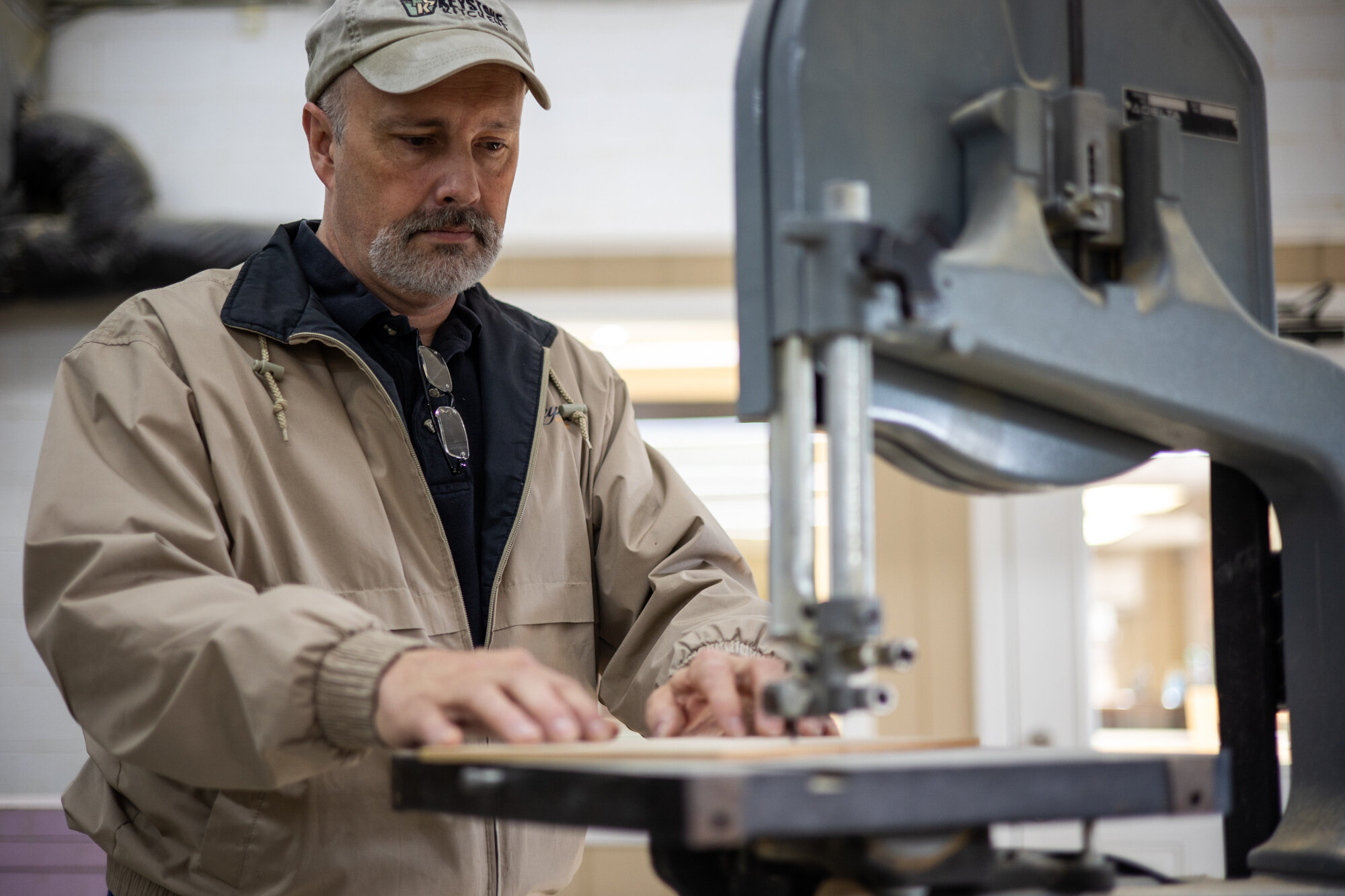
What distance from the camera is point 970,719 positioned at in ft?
12.7

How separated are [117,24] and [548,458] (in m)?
2.91

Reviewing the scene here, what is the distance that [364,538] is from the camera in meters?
1.38

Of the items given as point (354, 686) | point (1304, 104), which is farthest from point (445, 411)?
point (1304, 104)

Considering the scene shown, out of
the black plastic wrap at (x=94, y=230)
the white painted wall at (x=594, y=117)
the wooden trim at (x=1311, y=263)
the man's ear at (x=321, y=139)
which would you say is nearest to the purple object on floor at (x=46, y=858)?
the black plastic wrap at (x=94, y=230)

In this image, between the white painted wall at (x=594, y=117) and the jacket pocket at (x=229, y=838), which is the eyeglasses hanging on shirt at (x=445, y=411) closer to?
the jacket pocket at (x=229, y=838)

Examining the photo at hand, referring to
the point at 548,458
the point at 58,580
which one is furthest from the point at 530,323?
the point at 58,580

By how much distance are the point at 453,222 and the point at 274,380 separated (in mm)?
338

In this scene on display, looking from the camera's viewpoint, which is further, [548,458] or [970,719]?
[970,719]

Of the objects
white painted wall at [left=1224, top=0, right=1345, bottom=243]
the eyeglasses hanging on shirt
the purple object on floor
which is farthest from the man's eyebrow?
white painted wall at [left=1224, top=0, right=1345, bottom=243]

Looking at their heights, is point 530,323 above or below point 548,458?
above

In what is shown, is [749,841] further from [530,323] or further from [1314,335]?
[1314,335]

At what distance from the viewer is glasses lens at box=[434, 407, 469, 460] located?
150cm

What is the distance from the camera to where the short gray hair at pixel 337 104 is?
165 centimetres

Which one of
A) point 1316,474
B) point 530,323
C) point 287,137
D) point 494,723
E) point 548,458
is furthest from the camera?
point 287,137
